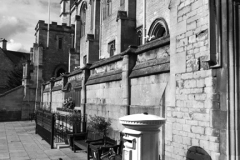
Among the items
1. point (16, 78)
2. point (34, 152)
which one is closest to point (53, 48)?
point (16, 78)

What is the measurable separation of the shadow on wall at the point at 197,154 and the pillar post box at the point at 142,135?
50.2 inches

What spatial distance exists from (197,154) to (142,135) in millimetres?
1724

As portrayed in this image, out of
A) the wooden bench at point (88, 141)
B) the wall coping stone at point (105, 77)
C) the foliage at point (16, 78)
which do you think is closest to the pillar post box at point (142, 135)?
the wooden bench at point (88, 141)

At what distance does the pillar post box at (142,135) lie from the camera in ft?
15.9

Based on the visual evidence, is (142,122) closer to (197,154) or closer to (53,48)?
(197,154)

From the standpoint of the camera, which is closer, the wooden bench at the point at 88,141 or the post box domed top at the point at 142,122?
the post box domed top at the point at 142,122

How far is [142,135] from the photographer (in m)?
4.95

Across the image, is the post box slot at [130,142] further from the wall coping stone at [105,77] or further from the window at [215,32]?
the wall coping stone at [105,77]

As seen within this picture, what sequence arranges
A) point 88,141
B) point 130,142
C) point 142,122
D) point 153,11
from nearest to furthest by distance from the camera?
point 142,122, point 130,142, point 88,141, point 153,11

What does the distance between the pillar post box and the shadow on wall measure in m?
1.27

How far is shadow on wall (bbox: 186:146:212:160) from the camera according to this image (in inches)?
220

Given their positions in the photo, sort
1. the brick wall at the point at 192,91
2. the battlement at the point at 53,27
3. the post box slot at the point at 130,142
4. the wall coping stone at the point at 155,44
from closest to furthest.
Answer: the post box slot at the point at 130,142 < the brick wall at the point at 192,91 < the wall coping stone at the point at 155,44 < the battlement at the point at 53,27

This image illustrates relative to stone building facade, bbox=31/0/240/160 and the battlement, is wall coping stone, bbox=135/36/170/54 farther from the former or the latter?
the battlement

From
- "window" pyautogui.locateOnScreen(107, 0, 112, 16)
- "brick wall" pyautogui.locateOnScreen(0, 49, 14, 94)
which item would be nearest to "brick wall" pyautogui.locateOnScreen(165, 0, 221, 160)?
"window" pyautogui.locateOnScreen(107, 0, 112, 16)
